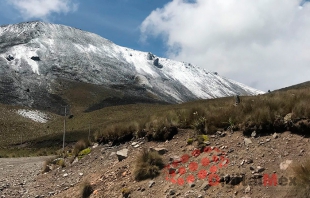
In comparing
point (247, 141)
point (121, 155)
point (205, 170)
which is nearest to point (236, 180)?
point (205, 170)

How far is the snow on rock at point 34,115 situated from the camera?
103344mm

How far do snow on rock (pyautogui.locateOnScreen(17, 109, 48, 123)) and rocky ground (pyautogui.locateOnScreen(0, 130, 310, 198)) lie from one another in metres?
95.5

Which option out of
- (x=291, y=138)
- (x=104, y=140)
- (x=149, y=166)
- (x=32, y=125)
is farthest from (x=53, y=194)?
(x=32, y=125)

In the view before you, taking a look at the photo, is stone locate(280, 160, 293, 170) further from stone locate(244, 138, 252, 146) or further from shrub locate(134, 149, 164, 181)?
shrub locate(134, 149, 164, 181)

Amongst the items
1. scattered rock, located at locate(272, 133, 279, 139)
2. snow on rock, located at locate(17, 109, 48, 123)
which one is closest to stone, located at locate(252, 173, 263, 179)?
scattered rock, located at locate(272, 133, 279, 139)

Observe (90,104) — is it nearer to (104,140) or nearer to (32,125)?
(32,125)

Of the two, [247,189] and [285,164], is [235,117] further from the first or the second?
[247,189]

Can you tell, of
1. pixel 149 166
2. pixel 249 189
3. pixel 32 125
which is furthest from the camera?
pixel 32 125

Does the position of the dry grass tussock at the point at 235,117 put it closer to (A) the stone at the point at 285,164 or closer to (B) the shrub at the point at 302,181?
(A) the stone at the point at 285,164

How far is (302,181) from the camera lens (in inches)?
265

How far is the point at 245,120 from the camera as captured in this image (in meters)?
10.1

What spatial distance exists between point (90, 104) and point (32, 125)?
8181 centimetres

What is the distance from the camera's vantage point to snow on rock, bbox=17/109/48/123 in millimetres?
103344

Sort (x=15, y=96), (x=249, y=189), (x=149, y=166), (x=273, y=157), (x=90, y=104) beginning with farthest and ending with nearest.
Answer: (x=90, y=104) → (x=15, y=96) → (x=149, y=166) → (x=273, y=157) → (x=249, y=189)
